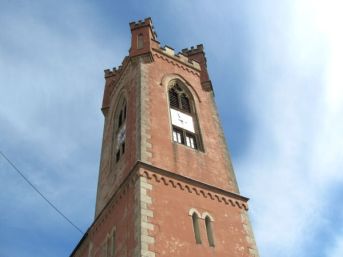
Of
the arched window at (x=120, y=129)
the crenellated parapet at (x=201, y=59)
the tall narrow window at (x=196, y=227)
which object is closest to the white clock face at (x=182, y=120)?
the arched window at (x=120, y=129)

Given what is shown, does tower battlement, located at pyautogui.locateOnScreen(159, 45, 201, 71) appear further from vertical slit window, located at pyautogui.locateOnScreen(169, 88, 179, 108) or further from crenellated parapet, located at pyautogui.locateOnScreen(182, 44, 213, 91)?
vertical slit window, located at pyautogui.locateOnScreen(169, 88, 179, 108)

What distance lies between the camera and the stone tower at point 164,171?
1353 centimetres

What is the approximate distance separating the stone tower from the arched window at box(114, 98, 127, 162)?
0.23ft

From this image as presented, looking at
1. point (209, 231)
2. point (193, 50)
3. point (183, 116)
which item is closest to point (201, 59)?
point (193, 50)

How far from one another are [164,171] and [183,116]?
14.9 ft

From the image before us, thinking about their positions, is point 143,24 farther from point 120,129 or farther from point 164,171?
point 164,171

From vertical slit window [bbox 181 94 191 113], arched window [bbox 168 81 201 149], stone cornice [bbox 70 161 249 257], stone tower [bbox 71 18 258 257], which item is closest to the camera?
stone tower [bbox 71 18 258 257]

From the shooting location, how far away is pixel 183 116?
62.6 ft

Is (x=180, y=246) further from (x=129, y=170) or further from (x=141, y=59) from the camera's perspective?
(x=141, y=59)

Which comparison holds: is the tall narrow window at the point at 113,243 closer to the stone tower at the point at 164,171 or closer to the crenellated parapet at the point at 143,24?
the stone tower at the point at 164,171

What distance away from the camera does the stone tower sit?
13531mm

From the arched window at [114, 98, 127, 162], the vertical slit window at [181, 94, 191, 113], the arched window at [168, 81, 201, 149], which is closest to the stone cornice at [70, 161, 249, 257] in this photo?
the arched window at [168, 81, 201, 149]

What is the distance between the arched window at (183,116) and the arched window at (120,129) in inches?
Answer: 88.6

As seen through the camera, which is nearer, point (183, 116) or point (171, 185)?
point (171, 185)
